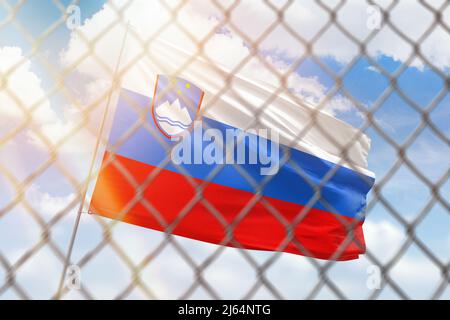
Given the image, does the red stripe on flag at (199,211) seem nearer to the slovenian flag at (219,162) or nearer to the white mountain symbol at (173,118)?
the slovenian flag at (219,162)

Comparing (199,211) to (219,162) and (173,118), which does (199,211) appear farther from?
(173,118)

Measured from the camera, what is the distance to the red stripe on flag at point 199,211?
3.48 m

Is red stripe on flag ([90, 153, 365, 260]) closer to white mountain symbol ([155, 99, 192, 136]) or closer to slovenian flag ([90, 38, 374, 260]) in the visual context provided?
slovenian flag ([90, 38, 374, 260])

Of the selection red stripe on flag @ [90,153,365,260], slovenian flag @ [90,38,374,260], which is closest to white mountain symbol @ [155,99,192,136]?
slovenian flag @ [90,38,374,260]

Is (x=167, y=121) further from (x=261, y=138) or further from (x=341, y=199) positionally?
(x=341, y=199)

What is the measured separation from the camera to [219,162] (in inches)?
135

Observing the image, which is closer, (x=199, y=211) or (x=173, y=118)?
(x=173, y=118)

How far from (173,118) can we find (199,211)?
82 centimetres

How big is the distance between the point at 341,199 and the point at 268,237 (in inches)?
32.8

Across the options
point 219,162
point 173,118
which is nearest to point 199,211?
point 219,162

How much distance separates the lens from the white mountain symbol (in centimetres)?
342

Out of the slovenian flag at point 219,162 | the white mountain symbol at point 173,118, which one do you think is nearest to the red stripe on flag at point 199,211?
the slovenian flag at point 219,162

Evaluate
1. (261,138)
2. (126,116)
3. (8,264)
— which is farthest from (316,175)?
(8,264)

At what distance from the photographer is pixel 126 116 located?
3.55 meters
